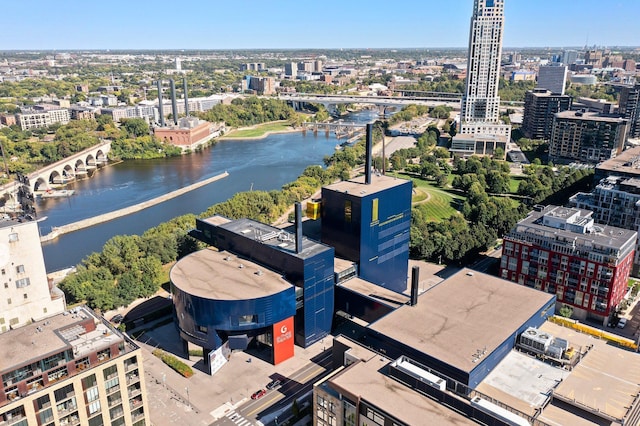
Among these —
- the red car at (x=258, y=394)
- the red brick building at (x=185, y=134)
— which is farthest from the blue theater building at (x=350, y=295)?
the red brick building at (x=185, y=134)

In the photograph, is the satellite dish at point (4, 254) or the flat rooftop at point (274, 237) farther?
the flat rooftop at point (274, 237)

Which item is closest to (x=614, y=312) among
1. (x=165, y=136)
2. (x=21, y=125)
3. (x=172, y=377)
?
(x=172, y=377)

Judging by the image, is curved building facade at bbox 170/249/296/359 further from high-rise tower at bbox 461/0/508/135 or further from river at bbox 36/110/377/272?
high-rise tower at bbox 461/0/508/135

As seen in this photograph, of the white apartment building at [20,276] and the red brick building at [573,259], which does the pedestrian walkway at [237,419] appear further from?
the red brick building at [573,259]

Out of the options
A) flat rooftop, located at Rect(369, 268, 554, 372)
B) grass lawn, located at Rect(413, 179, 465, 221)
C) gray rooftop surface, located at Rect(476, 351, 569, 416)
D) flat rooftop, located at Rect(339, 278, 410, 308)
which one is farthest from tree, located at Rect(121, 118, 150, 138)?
gray rooftop surface, located at Rect(476, 351, 569, 416)

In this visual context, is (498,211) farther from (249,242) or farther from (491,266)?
(249,242)
